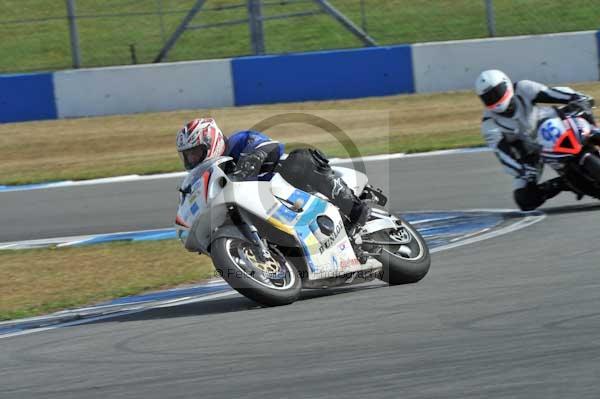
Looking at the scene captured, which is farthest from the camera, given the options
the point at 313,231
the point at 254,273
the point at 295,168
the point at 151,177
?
the point at 151,177

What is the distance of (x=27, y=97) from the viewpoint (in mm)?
17297

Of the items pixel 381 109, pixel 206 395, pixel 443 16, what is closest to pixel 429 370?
pixel 206 395

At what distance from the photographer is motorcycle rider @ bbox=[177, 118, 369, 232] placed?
6797mm

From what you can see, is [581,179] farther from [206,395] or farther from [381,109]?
[381,109]

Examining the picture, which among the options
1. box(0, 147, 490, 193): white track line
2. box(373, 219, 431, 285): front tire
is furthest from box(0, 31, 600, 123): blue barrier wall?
box(373, 219, 431, 285): front tire

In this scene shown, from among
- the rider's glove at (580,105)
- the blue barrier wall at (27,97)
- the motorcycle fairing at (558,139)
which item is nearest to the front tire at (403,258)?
the motorcycle fairing at (558,139)

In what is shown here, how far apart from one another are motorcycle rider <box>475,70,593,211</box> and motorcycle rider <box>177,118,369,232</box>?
9.97 ft

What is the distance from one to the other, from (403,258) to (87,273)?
307 centimetres

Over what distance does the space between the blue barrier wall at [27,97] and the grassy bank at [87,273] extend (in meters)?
7.19

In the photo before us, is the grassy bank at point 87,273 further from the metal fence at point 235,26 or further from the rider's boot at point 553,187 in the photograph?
the metal fence at point 235,26

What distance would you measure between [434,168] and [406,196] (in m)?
1.58

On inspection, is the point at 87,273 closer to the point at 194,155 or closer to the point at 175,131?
the point at 194,155

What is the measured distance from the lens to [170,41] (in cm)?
1766

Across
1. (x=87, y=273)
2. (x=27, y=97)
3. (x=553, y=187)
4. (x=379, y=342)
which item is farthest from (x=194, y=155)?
(x=27, y=97)
